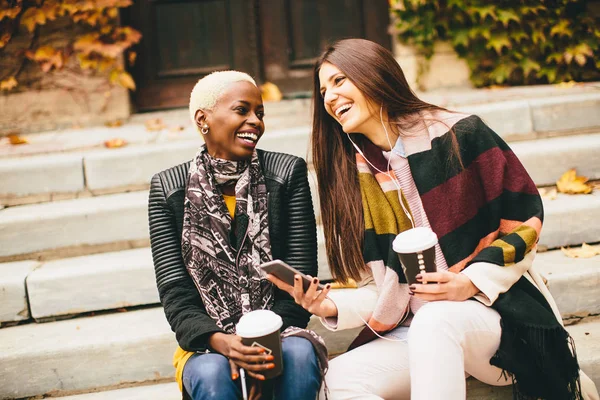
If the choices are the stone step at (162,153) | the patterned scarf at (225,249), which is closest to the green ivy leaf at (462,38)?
the stone step at (162,153)

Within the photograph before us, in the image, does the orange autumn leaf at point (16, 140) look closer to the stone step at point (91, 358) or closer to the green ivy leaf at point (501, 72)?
the stone step at point (91, 358)

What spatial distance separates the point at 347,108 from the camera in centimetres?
218

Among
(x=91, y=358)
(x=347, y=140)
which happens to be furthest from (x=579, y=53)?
(x=91, y=358)

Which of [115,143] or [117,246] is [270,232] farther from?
[115,143]

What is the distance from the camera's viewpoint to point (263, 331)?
1754 millimetres

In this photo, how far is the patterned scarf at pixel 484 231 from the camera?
75.8 inches

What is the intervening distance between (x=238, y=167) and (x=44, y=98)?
2.82 m

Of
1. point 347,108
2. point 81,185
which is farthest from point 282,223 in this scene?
point 81,185

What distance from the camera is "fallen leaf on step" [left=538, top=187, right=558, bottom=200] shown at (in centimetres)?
320

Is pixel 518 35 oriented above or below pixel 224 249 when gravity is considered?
above

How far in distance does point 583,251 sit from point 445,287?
1.39m

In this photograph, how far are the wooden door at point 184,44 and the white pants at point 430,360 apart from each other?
3142 millimetres

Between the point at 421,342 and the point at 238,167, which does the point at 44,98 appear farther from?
the point at 421,342

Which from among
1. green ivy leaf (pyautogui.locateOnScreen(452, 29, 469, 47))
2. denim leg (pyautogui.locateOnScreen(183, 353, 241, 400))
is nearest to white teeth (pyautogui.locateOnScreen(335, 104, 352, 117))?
denim leg (pyautogui.locateOnScreen(183, 353, 241, 400))
